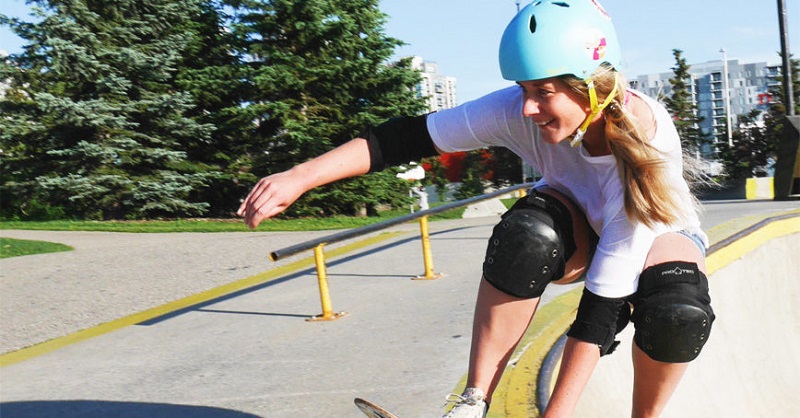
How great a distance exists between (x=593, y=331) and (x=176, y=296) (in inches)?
253

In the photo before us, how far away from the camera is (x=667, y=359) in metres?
2.40

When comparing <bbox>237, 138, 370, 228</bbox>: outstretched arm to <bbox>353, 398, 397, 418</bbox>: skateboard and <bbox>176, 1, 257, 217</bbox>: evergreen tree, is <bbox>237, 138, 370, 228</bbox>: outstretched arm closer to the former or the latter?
<bbox>353, 398, 397, 418</bbox>: skateboard

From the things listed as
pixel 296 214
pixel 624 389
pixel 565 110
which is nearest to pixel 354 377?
pixel 624 389

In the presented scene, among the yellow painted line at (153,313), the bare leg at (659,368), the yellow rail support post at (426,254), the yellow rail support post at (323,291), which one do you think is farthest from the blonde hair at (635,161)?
the yellow rail support post at (426,254)

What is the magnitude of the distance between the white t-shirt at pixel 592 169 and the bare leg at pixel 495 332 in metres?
0.28

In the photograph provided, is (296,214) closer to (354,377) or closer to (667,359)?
(354,377)

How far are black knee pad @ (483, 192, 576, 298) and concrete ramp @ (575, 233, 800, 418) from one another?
3.53 ft

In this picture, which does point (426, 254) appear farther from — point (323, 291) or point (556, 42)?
point (556, 42)

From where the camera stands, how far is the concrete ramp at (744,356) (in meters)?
4.03

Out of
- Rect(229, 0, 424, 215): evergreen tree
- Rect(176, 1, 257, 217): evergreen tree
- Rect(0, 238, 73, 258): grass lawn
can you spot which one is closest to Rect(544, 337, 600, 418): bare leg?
Rect(0, 238, 73, 258): grass lawn

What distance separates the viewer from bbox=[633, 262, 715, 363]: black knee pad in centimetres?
232

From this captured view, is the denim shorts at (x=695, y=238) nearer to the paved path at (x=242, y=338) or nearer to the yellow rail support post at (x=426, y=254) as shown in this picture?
the paved path at (x=242, y=338)

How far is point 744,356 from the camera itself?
5.17m

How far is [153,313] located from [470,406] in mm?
4908
